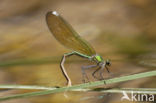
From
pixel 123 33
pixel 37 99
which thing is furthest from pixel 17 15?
pixel 37 99

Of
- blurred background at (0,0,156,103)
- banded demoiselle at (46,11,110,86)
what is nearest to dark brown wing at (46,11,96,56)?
banded demoiselle at (46,11,110,86)

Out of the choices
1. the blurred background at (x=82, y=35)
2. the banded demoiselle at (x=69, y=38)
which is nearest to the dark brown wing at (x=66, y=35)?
the banded demoiselle at (x=69, y=38)

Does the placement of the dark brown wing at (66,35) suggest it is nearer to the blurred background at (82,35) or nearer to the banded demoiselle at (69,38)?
the banded demoiselle at (69,38)

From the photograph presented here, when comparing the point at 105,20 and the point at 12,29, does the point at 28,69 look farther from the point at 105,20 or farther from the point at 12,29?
the point at 105,20

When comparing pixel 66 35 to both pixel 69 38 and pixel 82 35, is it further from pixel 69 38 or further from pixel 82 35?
pixel 82 35

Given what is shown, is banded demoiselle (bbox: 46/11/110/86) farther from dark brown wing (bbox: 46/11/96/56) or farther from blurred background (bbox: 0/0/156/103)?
blurred background (bbox: 0/0/156/103)

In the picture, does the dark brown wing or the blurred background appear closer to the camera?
the dark brown wing

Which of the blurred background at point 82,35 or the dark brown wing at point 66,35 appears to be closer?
the dark brown wing at point 66,35

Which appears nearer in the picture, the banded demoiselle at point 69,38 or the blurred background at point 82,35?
the banded demoiselle at point 69,38
